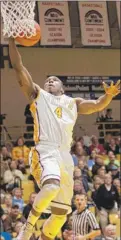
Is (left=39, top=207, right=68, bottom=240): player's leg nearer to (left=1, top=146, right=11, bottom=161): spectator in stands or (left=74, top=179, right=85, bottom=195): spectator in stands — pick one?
(left=74, top=179, right=85, bottom=195): spectator in stands

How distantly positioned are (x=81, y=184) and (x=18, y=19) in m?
5.42

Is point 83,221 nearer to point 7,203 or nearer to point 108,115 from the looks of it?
point 7,203

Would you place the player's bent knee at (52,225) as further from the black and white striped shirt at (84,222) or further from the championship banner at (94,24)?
the championship banner at (94,24)

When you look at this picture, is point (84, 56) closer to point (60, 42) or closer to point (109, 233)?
point (60, 42)

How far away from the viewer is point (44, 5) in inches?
545

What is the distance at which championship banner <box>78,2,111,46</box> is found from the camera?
14.0 metres

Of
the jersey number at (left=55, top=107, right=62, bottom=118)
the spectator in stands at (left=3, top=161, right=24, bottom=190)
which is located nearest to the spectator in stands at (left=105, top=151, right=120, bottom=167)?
the spectator in stands at (left=3, top=161, right=24, bottom=190)

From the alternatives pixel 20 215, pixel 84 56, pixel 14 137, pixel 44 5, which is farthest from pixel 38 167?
pixel 84 56

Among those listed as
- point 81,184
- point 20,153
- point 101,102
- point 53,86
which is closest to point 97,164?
point 20,153

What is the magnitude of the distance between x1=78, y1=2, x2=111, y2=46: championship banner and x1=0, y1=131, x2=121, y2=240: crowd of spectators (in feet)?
9.39

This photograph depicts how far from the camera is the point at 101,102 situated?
20.5ft

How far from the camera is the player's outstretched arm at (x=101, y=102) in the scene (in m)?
6.23

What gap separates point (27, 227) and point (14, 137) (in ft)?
40.4

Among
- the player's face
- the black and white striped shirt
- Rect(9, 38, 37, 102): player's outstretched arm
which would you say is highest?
Rect(9, 38, 37, 102): player's outstretched arm
